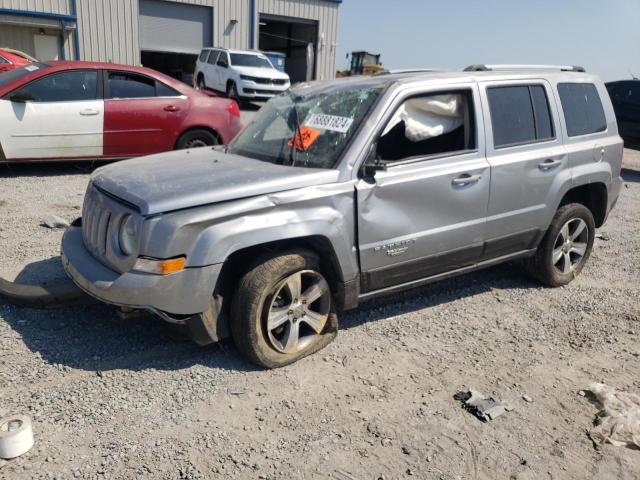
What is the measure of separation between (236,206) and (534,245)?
2.78 metres

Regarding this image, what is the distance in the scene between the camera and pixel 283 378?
3.53 meters

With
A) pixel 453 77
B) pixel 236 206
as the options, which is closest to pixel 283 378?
pixel 236 206

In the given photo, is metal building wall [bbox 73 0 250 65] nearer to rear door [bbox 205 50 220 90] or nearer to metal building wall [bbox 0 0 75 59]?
metal building wall [bbox 0 0 75 59]

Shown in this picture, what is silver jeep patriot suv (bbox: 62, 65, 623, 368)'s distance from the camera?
323 cm

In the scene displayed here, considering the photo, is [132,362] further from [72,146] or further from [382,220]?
[72,146]

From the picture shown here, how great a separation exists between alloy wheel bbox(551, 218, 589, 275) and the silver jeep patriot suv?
0.36 ft

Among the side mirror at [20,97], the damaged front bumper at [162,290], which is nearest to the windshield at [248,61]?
the side mirror at [20,97]

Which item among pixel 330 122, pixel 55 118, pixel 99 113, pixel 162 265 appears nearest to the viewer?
pixel 162 265

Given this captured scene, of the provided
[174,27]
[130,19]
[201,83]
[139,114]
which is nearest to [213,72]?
[201,83]

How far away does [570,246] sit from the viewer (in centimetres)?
519

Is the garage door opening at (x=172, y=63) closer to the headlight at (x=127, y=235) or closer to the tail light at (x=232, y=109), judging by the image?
the tail light at (x=232, y=109)

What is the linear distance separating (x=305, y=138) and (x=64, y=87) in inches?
208

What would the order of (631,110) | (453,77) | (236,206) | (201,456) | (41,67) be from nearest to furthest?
(201,456)
(236,206)
(453,77)
(41,67)
(631,110)

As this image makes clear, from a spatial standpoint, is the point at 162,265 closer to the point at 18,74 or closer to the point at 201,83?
the point at 18,74
